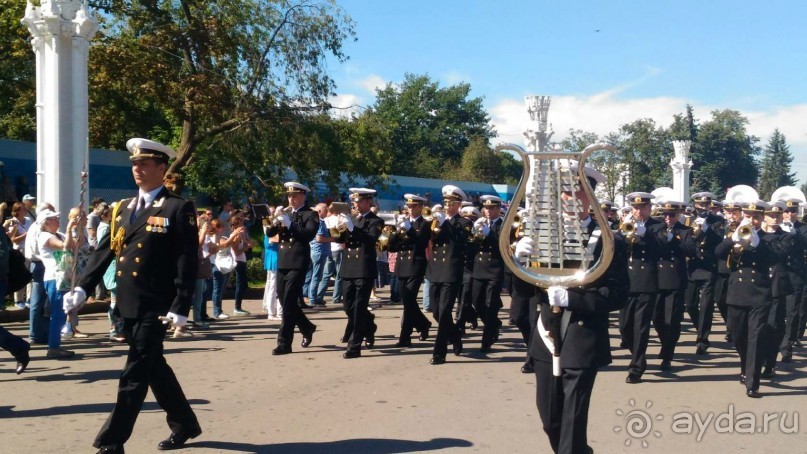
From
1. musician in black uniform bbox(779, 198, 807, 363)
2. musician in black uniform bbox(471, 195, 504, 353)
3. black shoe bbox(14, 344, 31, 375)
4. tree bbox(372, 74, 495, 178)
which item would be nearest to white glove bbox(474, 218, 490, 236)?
musician in black uniform bbox(471, 195, 504, 353)

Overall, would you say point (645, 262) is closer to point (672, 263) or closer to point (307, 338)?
point (672, 263)

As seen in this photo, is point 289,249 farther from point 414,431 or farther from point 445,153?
point 445,153

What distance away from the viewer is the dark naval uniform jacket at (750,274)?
8.79 meters

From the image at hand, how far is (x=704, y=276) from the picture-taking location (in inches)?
477


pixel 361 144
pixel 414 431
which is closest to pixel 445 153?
pixel 361 144

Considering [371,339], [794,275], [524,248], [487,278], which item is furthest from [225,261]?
[524,248]

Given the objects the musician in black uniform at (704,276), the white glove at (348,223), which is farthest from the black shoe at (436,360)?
the musician in black uniform at (704,276)

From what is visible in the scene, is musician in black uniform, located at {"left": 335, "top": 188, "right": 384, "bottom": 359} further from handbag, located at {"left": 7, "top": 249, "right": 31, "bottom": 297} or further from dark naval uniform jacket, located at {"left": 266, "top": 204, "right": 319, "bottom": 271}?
handbag, located at {"left": 7, "top": 249, "right": 31, "bottom": 297}

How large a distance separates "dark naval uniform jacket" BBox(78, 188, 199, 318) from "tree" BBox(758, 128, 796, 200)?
7328 cm

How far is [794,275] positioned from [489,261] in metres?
3.98

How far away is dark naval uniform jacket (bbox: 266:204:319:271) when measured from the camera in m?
10.2

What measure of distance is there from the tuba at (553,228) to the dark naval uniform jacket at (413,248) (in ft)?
18.3

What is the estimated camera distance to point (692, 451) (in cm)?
646

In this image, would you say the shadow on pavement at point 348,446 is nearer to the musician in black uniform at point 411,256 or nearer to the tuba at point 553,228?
the tuba at point 553,228
